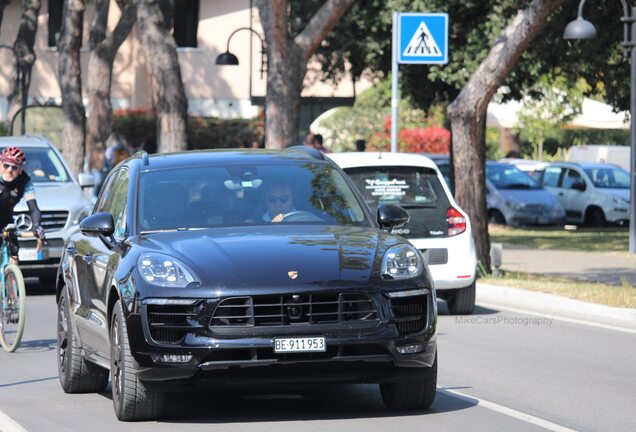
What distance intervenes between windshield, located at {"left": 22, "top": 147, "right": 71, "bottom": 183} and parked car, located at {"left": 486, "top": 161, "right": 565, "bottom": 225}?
17.3 metres

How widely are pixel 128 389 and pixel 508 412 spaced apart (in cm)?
236

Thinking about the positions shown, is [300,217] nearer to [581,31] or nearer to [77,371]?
[77,371]

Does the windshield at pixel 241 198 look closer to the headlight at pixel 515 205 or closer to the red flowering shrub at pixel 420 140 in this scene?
the headlight at pixel 515 205

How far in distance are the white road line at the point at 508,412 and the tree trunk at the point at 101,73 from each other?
27.5 metres

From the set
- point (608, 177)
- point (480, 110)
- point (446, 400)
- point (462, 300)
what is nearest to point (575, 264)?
point (480, 110)

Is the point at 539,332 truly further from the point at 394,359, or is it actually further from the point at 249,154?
the point at 394,359

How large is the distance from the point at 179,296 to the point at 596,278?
508 inches

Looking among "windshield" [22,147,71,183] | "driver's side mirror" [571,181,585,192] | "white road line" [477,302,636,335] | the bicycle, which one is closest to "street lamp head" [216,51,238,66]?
"driver's side mirror" [571,181,585,192]

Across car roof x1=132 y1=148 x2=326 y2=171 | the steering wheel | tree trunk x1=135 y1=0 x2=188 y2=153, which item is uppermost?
tree trunk x1=135 y1=0 x2=188 y2=153

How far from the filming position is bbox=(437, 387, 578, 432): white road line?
911cm

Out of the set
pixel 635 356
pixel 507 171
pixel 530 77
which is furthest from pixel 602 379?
pixel 507 171

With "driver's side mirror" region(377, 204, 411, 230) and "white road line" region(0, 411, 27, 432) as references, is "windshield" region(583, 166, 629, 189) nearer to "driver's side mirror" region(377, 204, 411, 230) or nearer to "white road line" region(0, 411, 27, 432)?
"driver's side mirror" region(377, 204, 411, 230)

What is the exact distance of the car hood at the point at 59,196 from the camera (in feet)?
66.5

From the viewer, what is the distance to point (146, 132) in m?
55.2
